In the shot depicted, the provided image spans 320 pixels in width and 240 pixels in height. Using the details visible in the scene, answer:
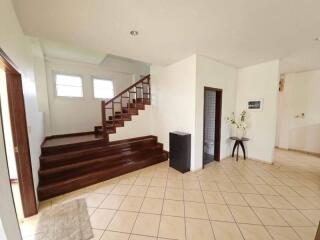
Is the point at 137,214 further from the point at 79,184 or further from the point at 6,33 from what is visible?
the point at 6,33

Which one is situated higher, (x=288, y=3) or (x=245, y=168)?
(x=288, y=3)

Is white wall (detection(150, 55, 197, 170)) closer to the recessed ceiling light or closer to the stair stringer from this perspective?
the stair stringer

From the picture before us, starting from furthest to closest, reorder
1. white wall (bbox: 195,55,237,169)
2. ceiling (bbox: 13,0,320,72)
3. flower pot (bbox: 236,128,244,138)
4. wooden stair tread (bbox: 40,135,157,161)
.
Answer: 1. flower pot (bbox: 236,128,244,138)
2. white wall (bbox: 195,55,237,169)
3. wooden stair tread (bbox: 40,135,157,161)
4. ceiling (bbox: 13,0,320,72)

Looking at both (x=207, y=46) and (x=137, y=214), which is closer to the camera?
(x=137, y=214)

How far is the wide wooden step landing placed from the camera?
8.34 ft

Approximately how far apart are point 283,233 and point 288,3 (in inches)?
104

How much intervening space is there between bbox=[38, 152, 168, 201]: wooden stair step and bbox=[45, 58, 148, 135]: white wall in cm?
253

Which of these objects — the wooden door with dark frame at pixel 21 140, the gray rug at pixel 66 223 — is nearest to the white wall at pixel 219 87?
the gray rug at pixel 66 223

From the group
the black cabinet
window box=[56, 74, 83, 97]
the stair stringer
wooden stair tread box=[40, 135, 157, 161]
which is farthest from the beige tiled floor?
window box=[56, 74, 83, 97]

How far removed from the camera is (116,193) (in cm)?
250

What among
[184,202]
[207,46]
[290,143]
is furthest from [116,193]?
[290,143]

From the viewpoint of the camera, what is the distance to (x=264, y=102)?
12.1ft

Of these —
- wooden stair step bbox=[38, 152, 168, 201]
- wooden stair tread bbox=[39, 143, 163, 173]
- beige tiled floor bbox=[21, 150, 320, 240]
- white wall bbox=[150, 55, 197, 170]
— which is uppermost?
white wall bbox=[150, 55, 197, 170]

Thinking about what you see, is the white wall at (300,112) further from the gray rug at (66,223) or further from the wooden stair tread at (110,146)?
the gray rug at (66,223)
